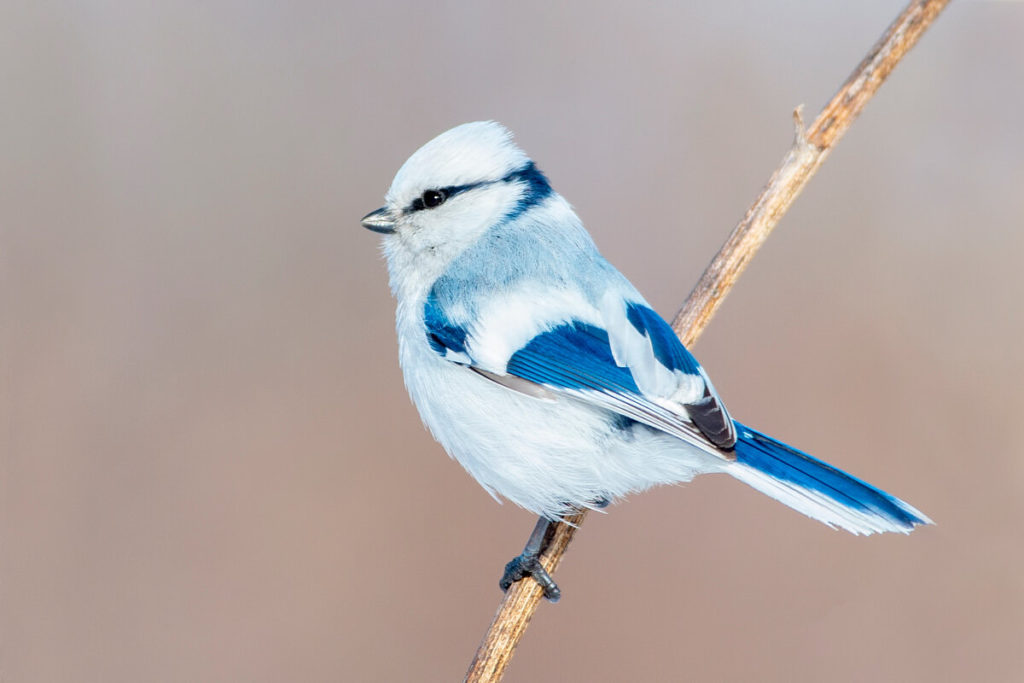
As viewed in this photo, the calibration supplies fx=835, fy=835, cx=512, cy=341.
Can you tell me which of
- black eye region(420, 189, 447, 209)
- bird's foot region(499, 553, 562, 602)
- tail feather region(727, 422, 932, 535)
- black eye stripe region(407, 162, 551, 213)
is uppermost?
black eye stripe region(407, 162, 551, 213)

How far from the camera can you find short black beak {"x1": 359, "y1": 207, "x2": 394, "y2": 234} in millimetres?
796

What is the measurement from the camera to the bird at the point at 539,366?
677mm

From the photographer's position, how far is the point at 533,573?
76 centimetres

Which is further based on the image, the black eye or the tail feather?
the black eye

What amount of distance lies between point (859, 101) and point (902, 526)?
402mm

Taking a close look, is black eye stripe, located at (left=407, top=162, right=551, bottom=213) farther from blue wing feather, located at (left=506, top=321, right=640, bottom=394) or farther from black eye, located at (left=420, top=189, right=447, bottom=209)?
blue wing feather, located at (left=506, top=321, right=640, bottom=394)

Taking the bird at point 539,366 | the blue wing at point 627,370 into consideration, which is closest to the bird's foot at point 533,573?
the bird at point 539,366

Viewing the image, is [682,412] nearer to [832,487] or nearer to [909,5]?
[832,487]

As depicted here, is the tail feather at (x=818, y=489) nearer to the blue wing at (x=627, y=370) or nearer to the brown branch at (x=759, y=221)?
the blue wing at (x=627, y=370)

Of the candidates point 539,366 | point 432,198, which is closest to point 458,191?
point 432,198

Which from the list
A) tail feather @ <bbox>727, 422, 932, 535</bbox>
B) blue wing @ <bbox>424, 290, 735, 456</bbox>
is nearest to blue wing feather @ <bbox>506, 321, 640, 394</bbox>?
blue wing @ <bbox>424, 290, 735, 456</bbox>

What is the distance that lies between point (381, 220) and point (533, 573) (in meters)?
0.36

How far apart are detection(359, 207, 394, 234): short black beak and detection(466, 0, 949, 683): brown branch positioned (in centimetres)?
31

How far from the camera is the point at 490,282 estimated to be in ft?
2.51
